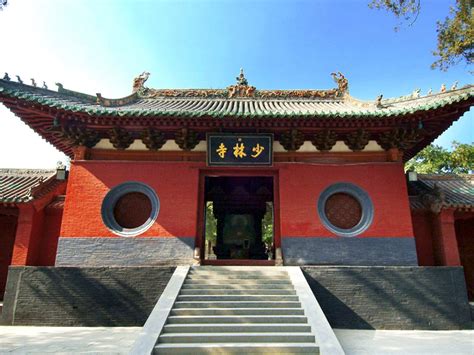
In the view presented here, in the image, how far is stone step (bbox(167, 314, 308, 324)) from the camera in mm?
5180

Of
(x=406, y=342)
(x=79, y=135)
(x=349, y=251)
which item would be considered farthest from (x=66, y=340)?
(x=349, y=251)

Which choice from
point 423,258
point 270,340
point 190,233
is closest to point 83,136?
point 190,233

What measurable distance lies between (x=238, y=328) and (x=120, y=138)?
5639mm

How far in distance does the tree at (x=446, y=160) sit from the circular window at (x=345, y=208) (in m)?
13.2

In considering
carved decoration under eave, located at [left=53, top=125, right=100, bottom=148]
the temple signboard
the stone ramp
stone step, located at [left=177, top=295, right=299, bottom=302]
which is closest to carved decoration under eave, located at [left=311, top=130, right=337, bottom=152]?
the temple signboard

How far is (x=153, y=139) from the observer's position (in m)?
8.30

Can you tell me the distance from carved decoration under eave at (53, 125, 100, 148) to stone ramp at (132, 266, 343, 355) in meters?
4.46

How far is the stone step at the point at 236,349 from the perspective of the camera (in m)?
4.47

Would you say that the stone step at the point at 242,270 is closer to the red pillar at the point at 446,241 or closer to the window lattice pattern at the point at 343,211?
the window lattice pattern at the point at 343,211

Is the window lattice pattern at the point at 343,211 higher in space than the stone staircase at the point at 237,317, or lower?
higher

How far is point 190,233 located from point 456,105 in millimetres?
6840

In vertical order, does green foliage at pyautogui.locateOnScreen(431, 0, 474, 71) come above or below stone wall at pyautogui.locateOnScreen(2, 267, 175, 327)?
above

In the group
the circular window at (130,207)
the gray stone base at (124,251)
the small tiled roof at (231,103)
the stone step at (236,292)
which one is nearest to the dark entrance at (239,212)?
the small tiled roof at (231,103)

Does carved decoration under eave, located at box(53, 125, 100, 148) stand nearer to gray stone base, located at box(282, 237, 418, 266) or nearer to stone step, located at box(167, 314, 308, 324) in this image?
stone step, located at box(167, 314, 308, 324)
